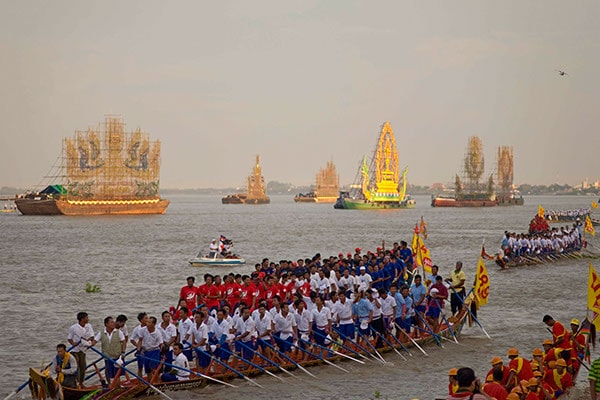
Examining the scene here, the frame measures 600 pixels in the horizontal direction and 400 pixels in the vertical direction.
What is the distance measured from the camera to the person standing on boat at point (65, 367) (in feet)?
51.9

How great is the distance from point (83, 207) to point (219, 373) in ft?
Answer: 432

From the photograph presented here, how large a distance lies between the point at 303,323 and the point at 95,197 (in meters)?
132

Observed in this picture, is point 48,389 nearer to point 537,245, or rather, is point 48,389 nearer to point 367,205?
point 537,245

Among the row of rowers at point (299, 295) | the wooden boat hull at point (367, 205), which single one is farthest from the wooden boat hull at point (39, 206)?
the row of rowers at point (299, 295)

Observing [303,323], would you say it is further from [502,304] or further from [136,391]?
[502,304]

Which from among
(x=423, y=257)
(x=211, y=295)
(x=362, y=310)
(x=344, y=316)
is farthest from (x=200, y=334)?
(x=423, y=257)

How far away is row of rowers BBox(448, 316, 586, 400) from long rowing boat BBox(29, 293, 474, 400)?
575 cm

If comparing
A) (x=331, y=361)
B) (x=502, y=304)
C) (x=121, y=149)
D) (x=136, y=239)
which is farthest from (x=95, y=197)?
(x=331, y=361)

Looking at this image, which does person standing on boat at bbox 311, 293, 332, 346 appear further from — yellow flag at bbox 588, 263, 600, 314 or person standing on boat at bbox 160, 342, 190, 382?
yellow flag at bbox 588, 263, 600, 314

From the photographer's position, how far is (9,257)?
60.7 m

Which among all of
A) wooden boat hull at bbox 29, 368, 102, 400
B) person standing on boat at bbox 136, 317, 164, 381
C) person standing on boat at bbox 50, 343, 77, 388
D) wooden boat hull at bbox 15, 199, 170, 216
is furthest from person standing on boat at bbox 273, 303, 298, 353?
wooden boat hull at bbox 15, 199, 170, 216

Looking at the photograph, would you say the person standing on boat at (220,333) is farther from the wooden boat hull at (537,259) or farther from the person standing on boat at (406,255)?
the wooden boat hull at (537,259)

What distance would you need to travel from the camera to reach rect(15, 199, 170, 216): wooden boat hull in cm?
14438

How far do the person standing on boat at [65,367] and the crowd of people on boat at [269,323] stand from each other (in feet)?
0.07
